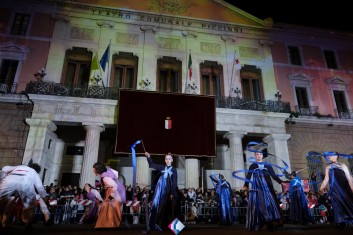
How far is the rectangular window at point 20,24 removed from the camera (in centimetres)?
1658

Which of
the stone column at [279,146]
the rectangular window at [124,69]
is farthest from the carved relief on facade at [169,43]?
the stone column at [279,146]

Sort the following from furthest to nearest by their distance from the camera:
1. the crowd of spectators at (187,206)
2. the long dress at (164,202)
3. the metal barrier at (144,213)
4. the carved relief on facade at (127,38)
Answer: the carved relief on facade at (127,38)
the crowd of spectators at (187,206)
the metal barrier at (144,213)
the long dress at (164,202)

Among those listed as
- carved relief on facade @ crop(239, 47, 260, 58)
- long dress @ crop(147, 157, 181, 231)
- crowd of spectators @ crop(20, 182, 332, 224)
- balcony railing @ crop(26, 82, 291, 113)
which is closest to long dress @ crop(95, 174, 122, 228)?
long dress @ crop(147, 157, 181, 231)

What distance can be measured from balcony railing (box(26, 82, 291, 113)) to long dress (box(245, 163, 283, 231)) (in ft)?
34.1

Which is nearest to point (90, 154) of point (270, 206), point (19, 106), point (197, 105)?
point (19, 106)

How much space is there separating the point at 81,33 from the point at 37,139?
7.47 metres

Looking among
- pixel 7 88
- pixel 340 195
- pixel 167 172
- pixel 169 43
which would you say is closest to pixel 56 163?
pixel 7 88

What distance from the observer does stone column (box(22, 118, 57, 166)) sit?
1325 cm

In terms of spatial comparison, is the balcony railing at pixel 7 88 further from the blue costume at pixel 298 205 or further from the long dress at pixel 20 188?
the blue costume at pixel 298 205

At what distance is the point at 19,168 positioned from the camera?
19.9 ft

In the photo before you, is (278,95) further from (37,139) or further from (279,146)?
(37,139)

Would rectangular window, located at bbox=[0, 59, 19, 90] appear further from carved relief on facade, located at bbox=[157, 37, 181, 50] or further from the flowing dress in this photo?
the flowing dress

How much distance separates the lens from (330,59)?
20.2m

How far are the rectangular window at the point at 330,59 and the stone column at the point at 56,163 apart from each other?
64.9ft
